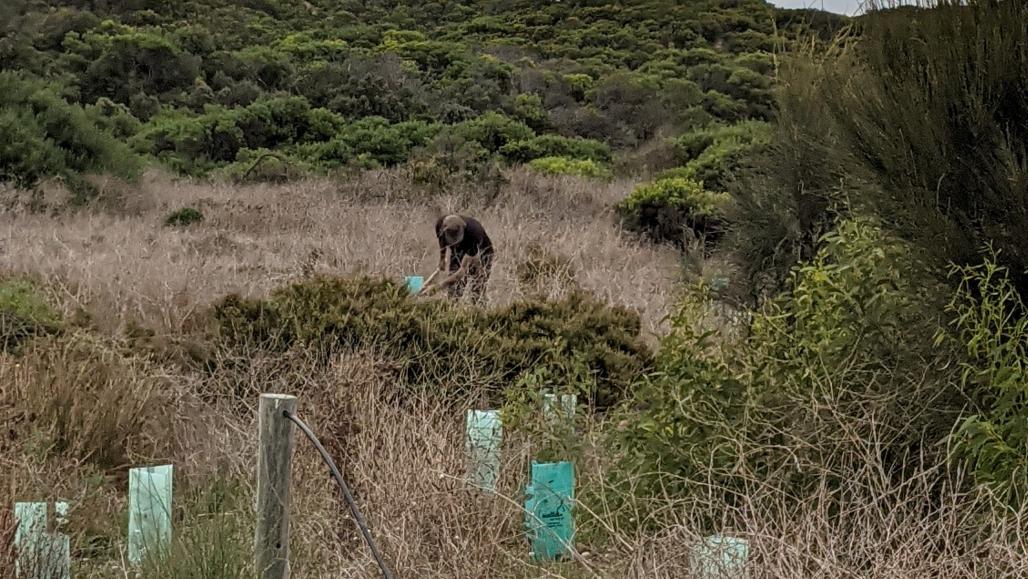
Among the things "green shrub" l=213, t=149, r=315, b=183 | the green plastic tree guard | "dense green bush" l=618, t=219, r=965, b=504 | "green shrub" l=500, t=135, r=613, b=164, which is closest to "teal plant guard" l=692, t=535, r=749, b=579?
"dense green bush" l=618, t=219, r=965, b=504

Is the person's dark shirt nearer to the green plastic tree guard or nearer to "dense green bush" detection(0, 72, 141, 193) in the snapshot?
the green plastic tree guard

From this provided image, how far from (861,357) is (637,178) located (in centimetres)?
1694

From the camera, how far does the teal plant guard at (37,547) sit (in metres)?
3.82

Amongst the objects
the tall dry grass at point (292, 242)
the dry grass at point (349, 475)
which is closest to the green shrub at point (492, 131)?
the tall dry grass at point (292, 242)

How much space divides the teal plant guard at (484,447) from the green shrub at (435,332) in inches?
65.7

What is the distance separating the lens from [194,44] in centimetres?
3052

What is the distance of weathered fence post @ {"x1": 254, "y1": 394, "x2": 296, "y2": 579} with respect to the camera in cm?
342

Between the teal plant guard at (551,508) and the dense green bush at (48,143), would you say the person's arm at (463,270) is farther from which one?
the dense green bush at (48,143)

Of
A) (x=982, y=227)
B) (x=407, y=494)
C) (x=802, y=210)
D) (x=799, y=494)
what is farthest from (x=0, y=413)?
(x=802, y=210)

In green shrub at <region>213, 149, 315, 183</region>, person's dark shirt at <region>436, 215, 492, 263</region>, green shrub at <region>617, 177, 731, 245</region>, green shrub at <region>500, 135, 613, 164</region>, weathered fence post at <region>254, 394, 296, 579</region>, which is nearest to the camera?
weathered fence post at <region>254, 394, 296, 579</region>

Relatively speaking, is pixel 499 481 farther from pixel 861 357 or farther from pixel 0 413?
pixel 0 413

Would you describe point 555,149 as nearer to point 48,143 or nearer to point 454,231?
point 48,143

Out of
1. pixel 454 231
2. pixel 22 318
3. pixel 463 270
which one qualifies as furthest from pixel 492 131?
pixel 22 318

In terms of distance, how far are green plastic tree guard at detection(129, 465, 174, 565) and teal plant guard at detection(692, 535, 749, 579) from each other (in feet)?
6.11
